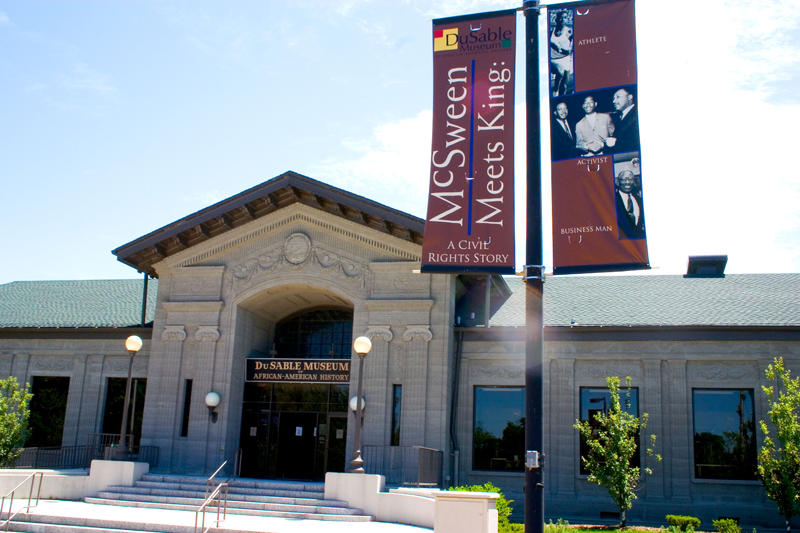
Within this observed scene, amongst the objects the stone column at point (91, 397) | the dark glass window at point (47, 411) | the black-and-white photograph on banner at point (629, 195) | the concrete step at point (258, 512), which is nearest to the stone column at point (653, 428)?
the concrete step at point (258, 512)

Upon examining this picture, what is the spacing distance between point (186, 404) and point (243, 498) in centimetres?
487

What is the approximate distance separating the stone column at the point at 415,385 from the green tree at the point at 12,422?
11386 millimetres

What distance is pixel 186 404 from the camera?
22062 millimetres

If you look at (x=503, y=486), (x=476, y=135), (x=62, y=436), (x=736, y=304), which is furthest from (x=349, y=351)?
(x=476, y=135)

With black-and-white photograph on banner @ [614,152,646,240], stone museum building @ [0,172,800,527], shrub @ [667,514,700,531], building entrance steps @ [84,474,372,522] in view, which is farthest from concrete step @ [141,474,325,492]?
black-and-white photograph on banner @ [614,152,646,240]

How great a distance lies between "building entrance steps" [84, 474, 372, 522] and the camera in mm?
17250

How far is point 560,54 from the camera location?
412 inches

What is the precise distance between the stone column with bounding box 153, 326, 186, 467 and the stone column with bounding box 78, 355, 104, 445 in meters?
2.88

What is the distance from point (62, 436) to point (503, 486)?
14.1m

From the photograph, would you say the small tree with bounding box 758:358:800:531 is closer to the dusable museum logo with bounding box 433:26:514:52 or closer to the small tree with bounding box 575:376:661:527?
the small tree with bounding box 575:376:661:527

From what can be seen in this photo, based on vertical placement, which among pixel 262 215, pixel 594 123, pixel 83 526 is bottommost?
pixel 83 526

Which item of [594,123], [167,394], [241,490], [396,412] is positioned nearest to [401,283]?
[396,412]

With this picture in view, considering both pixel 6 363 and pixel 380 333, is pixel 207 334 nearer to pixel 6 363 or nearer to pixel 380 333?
pixel 380 333

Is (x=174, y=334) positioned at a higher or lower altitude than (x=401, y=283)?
lower
